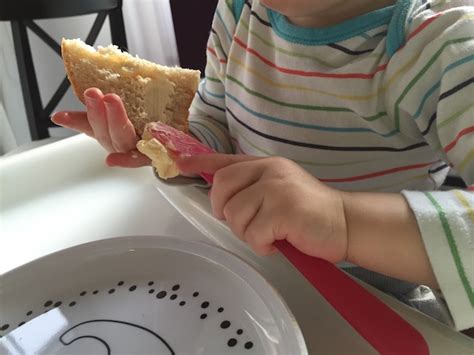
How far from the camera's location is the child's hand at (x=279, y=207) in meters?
0.37

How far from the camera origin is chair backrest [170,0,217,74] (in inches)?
68.2

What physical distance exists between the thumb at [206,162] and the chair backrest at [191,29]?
1331 mm

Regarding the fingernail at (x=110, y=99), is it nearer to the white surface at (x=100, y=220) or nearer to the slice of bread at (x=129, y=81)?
the slice of bread at (x=129, y=81)

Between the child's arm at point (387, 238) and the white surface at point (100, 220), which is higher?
the child's arm at point (387, 238)

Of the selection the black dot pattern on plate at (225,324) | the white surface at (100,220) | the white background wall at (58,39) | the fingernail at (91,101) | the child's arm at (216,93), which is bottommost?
the white background wall at (58,39)

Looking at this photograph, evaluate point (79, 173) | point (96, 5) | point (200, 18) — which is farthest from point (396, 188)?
point (200, 18)

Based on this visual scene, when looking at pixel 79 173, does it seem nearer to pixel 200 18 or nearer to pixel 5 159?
pixel 5 159

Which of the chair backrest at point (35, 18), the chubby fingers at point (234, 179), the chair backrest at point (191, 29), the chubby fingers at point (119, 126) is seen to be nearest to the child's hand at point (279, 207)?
the chubby fingers at point (234, 179)

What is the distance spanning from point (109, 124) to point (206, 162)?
0.13 m

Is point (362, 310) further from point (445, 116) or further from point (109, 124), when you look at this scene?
point (109, 124)

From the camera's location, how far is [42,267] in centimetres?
44

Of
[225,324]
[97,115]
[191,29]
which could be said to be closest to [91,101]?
[97,115]

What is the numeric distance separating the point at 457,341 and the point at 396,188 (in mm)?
207

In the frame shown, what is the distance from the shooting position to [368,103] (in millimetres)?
506
